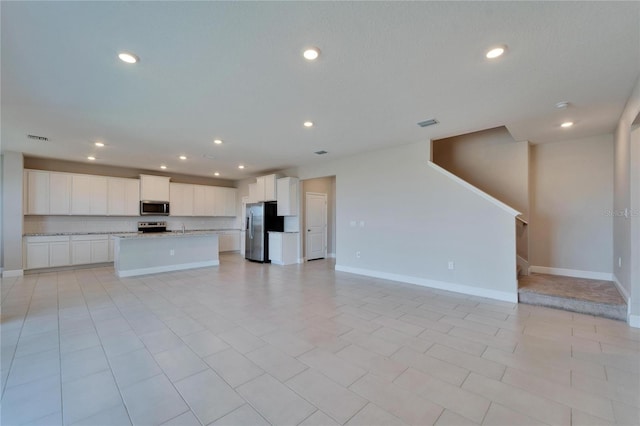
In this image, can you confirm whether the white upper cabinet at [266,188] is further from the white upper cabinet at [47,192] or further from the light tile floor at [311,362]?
the white upper cabinet at [47,192]

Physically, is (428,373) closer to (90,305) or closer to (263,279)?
(263,279)

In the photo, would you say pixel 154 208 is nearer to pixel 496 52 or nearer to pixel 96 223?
pixel 96 223

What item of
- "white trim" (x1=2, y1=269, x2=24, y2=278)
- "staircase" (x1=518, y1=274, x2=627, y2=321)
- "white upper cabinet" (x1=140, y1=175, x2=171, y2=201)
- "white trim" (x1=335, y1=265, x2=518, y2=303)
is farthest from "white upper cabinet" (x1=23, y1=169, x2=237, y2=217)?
"staircase" (x1=518, y1=274, x2=627, y2=321)

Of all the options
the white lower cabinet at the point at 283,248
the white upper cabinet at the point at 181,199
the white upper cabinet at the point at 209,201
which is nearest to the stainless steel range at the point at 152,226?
the white upper cabinet at the point at 181,199

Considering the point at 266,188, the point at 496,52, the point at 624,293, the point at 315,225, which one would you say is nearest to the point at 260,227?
the point at 266,188

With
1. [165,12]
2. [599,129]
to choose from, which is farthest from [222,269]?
[599,129]

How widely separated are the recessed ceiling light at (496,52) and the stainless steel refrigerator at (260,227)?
6208 mm

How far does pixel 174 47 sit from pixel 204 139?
274 centimetres

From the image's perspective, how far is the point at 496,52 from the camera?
2.24 metres

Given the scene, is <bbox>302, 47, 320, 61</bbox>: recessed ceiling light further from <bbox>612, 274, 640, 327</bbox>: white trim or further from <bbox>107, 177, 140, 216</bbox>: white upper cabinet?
<bbox>107, 177, 140, 216</bbox>: white upper cabinet

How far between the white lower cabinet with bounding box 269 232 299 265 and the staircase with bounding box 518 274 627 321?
5001 mm

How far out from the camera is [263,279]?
17.9ft

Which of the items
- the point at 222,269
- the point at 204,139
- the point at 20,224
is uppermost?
the point at 204,139

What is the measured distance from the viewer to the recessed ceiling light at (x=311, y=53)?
2199 millimetres
